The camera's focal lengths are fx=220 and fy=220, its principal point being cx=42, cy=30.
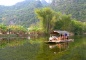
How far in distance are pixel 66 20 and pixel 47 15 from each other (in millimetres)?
11418

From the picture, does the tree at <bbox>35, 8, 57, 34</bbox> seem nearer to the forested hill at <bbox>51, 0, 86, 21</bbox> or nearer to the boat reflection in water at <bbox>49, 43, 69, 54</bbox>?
the boat reflection in water at <bbox>49, 43, 69, 54</bbox>

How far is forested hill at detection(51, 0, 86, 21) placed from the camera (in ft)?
439

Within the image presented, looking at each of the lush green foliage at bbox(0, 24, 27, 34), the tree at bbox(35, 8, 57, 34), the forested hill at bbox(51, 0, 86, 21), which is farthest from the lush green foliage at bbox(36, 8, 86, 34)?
the forested hill at bbox(51, 0, 86, 21)

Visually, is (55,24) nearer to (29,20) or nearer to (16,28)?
(16,28)

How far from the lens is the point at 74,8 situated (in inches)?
5758

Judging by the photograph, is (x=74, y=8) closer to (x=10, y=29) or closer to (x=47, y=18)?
(x=47, y=18)

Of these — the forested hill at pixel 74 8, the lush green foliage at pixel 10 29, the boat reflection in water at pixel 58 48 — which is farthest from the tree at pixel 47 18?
the forested hill at pixel 74 8

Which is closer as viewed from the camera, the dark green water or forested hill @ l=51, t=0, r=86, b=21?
the dark green water

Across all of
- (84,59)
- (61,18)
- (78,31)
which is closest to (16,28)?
(61,18)

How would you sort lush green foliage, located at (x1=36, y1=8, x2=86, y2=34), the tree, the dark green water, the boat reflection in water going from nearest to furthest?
the dark green water < the boat reflection in water < the tree < lush green foliage, located at (x1=36, y1=8, x2=86, y2=34)

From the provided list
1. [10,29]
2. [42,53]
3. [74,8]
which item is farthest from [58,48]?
[74,8]

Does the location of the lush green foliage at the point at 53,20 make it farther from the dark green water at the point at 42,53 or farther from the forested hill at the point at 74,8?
the forested hill at the point at 74,8

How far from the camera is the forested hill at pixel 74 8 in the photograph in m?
134

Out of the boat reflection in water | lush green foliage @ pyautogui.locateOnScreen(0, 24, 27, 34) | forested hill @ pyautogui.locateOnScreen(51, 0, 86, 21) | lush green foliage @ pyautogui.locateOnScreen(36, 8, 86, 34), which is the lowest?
the boat reflection in water
